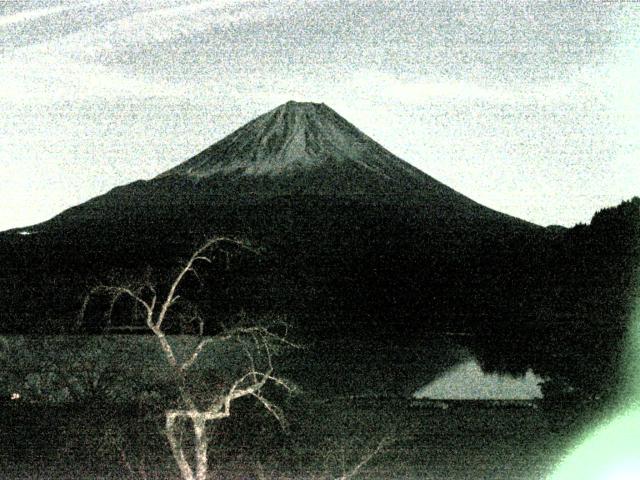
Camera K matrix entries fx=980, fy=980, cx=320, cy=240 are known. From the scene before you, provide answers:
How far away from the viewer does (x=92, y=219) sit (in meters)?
157

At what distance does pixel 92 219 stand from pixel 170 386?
350 feet

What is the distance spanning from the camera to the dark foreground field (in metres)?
36.1

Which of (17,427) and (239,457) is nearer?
(239,457)

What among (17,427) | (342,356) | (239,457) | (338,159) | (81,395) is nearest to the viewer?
(239,457)

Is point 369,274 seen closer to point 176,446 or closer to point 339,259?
point 339,259

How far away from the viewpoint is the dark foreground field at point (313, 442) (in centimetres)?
3609

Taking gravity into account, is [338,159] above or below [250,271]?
above

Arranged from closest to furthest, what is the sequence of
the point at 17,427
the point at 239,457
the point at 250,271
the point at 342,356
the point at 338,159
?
the point at 239,457, the point at 17,427, the point at 342,356, the point at 250,271, the point at 338,159

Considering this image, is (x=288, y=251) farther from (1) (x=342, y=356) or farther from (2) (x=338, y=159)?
(2) (x=338, y=159)

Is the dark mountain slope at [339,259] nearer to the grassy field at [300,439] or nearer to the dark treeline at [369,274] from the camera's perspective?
the dark treeline at [369,274]

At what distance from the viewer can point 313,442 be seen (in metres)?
40.0

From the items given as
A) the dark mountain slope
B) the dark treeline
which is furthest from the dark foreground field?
the dark mountain slope

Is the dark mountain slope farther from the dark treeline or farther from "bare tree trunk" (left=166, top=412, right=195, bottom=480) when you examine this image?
"bare tree trunk" (left=166, top=412, right=195, bottom=480)

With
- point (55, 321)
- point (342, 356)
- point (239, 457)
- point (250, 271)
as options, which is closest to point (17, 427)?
point (239, 457)
